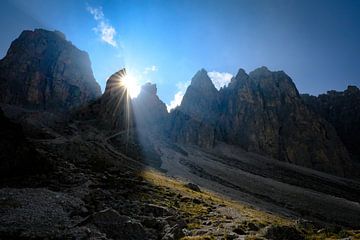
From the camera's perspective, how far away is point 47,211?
1387 inches

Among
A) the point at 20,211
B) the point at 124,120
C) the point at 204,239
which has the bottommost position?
the point at 20,211

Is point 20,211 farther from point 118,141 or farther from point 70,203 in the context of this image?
point 118,141

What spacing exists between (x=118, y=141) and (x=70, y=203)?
121717 millimetres

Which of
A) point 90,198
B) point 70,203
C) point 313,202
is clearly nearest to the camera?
point 70,203

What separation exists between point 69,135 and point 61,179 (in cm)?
10317

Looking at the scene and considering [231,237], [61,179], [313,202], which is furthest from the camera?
[313,202]

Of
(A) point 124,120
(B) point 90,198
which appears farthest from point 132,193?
(A) point 124,120

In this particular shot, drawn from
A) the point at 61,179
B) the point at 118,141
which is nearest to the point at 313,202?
the point at 118,141

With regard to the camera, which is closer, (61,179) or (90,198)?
(90,198)

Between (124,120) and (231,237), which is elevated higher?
(124,120)

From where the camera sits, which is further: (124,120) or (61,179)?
(124,120)

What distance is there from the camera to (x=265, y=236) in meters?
30.5

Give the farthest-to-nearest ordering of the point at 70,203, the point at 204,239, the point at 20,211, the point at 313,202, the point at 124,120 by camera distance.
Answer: the point at 124,120 → the point at 313,202 → the point at 70,203 → the point at 20,211 → the point at 204,239

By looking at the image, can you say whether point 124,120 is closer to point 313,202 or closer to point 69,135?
point 69,135
